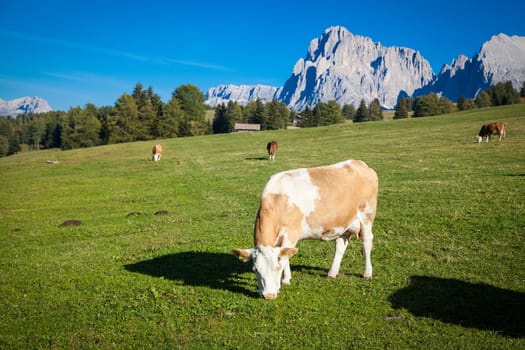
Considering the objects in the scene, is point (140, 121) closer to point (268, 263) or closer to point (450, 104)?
point (268, 263)

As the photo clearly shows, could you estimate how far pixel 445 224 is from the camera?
12797 millimetres

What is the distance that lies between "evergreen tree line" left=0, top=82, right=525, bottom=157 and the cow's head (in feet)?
287

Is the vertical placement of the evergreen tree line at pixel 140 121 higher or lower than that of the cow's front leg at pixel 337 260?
higher

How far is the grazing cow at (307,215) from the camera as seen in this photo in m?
7.56

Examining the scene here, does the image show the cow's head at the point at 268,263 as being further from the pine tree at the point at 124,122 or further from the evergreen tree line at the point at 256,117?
the evergreen tree line at the point at 256,117

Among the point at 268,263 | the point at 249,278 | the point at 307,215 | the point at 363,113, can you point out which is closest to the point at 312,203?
the point at 307,215

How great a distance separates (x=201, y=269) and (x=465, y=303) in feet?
21.5

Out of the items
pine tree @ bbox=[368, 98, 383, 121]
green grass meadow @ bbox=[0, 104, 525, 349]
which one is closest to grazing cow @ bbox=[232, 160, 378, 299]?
green grass meadow @ bbox=[0, 104, 525, 349]

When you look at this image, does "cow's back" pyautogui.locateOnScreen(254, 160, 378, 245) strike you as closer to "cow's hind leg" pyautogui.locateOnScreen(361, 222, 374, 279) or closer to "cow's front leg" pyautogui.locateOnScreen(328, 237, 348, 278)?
"cow's hind leg" pyautogui.locateOnScreen(361, 222, 374, 279)

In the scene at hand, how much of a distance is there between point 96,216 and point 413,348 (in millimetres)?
17302

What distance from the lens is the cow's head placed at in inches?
291

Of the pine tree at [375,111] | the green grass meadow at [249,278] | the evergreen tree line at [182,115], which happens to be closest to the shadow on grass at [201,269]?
the green grass meadow at [249,278]

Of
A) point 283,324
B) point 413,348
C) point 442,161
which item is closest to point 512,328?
point 413,348

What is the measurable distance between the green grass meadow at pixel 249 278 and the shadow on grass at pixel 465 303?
0.03m
